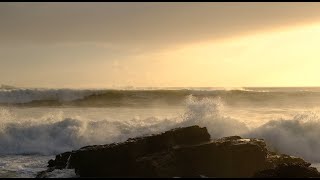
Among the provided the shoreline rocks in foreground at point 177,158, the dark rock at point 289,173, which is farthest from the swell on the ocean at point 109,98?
the dark rock at point 289,173

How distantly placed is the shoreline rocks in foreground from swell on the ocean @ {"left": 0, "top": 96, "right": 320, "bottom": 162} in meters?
8.11

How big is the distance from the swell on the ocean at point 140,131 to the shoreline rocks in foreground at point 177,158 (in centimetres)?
811

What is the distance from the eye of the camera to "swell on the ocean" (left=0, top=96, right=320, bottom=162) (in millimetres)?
20059

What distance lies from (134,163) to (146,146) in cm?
92

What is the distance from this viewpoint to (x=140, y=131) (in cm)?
2328

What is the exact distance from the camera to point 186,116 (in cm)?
2345

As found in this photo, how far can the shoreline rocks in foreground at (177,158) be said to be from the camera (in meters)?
10.7

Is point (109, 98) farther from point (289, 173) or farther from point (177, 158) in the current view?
point (289, 173)

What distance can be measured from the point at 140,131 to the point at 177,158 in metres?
12.5

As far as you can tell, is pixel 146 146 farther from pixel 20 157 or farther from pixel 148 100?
pixel 148 100

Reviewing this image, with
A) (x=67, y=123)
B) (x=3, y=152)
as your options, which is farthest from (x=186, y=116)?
(x=3, y=152)

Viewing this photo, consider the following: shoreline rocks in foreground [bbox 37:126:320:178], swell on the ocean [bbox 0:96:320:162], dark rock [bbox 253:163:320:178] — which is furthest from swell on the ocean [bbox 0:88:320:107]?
dark rock [bbox 253:163:320:178]

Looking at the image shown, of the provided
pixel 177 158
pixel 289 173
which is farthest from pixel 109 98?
pixel 289 173

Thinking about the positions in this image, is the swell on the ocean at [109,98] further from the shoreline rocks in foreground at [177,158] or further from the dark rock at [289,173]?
the dark rock at [289,173]
